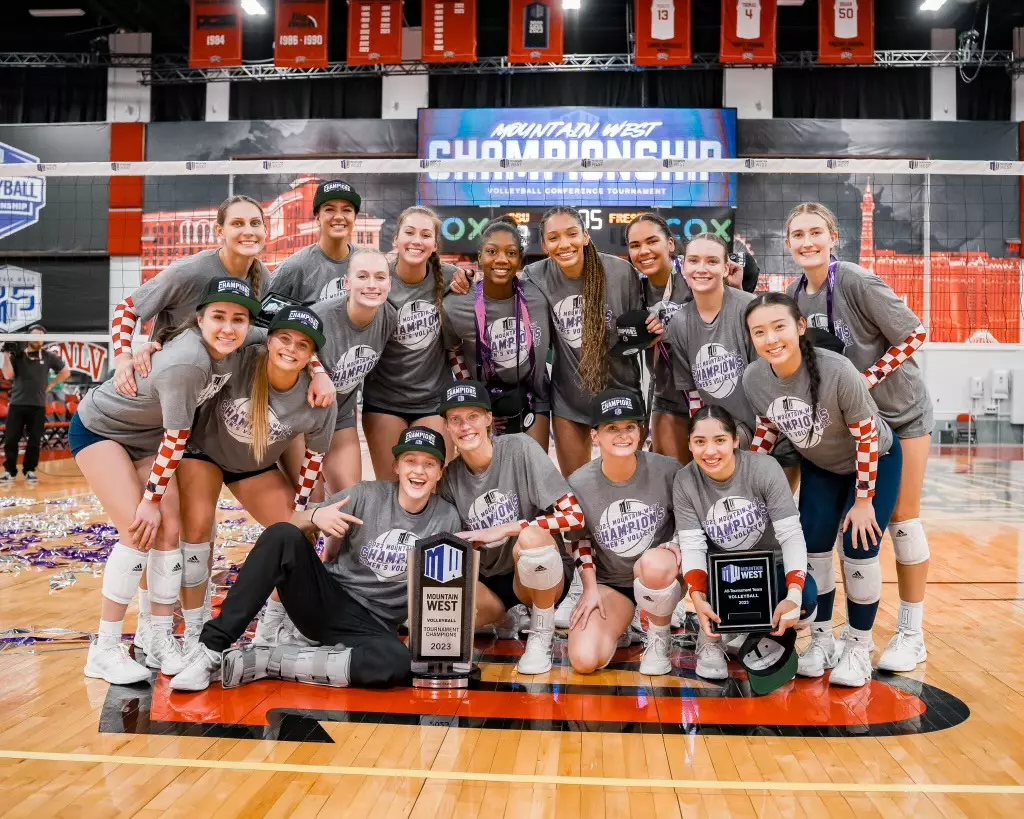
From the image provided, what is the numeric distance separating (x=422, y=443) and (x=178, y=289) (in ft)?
4.16

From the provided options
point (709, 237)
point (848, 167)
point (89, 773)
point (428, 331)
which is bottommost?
point (89, 773)

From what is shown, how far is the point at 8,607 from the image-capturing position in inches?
173

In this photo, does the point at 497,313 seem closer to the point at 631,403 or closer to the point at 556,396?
the point at 556,396

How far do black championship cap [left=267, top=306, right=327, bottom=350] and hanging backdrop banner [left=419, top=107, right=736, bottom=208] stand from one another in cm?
1012

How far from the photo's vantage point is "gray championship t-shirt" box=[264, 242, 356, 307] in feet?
13.2

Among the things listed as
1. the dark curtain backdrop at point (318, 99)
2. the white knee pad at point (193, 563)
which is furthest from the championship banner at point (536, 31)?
the white knee pad at point (193, 563)

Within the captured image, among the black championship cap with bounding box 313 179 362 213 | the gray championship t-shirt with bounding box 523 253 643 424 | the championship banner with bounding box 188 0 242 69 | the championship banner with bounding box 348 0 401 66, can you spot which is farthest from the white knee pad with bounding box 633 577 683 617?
the championship banner with bounding box 188 0 242 69

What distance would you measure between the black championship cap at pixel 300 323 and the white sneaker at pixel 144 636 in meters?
1.31

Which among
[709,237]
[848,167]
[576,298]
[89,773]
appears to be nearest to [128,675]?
[89,773]

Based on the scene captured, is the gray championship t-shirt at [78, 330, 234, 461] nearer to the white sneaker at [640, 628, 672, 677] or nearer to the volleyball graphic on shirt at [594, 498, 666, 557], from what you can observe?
the volleyball graphic on shirt at [594, 498, 666, 557]

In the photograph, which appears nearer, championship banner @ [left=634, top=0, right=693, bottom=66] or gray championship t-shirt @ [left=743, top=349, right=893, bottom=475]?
gray championship t-shirt @ [left=743, top=349, right=893, bottom=475]

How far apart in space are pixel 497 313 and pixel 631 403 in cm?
88

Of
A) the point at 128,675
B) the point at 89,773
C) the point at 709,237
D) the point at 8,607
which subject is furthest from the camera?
the point at 8,607

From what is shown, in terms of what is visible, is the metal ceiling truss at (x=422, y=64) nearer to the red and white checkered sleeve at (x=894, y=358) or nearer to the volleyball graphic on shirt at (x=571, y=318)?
the volleyball graphic on shirt at (x=571, y=318)
